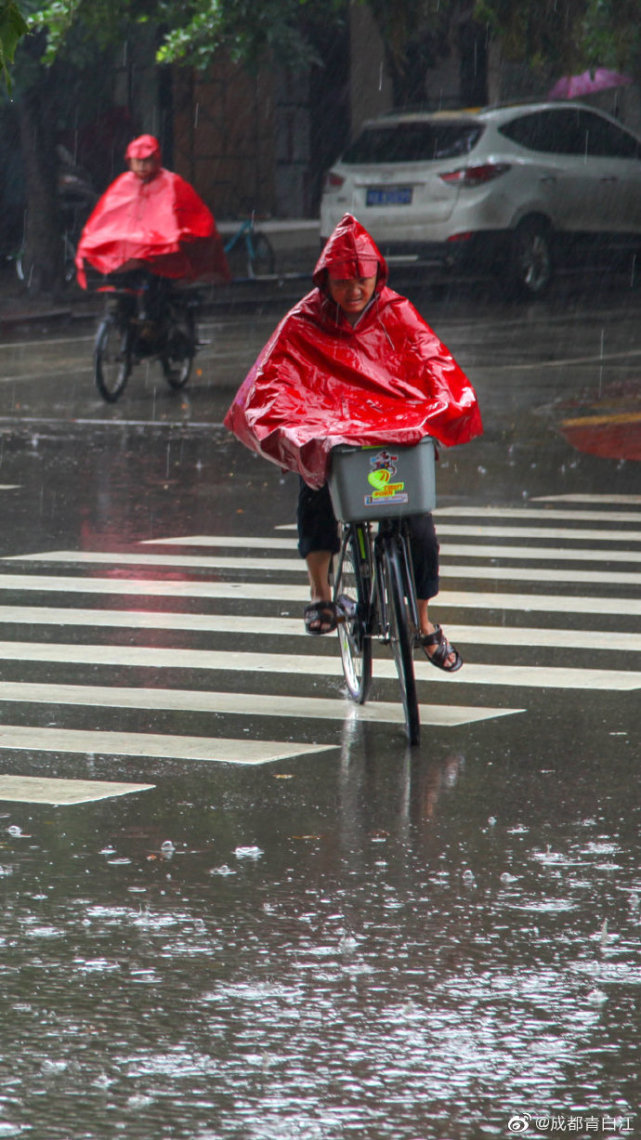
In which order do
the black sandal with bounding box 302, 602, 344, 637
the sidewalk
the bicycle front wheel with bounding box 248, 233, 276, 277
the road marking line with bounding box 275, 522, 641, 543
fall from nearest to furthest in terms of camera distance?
the black sandal with bounding box 302, 602, 344, 637 → the road marking line with bounding box 275, 522, 641, 543 → the sidewalk → the bicycle front wheel with bounding box 248, 233, 276, 277

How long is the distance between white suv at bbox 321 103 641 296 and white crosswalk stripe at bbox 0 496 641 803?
13.6m

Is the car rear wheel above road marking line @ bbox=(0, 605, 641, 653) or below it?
below

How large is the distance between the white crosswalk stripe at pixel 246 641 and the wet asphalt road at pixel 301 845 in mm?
23

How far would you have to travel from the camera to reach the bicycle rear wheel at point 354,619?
7.46 meters

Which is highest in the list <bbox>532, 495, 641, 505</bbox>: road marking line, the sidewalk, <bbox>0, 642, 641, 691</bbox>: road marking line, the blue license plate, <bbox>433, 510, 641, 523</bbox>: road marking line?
the blue license plate

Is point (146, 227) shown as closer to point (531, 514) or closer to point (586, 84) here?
point (531, 514)

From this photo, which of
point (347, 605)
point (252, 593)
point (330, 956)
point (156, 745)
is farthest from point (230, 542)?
point (330, 956)

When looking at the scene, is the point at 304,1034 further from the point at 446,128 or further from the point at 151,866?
the point at 446,128

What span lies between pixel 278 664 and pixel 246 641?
1.42ft

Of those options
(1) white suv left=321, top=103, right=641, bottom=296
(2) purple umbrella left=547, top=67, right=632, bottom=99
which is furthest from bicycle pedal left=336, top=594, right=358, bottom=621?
(2) purple umbrella left=547, top=67, right=632, bottom=99

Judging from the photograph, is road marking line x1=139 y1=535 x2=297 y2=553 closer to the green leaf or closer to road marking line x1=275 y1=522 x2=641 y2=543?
road marking line x1=275 y1=522 x2=641 y2=543

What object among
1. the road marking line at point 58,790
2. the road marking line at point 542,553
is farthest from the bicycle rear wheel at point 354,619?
the road marking line at point 542,553

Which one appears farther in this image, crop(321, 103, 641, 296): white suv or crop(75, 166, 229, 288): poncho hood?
crop(321, 103, 641, 296): white suv

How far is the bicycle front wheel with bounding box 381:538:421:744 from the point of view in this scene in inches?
274
